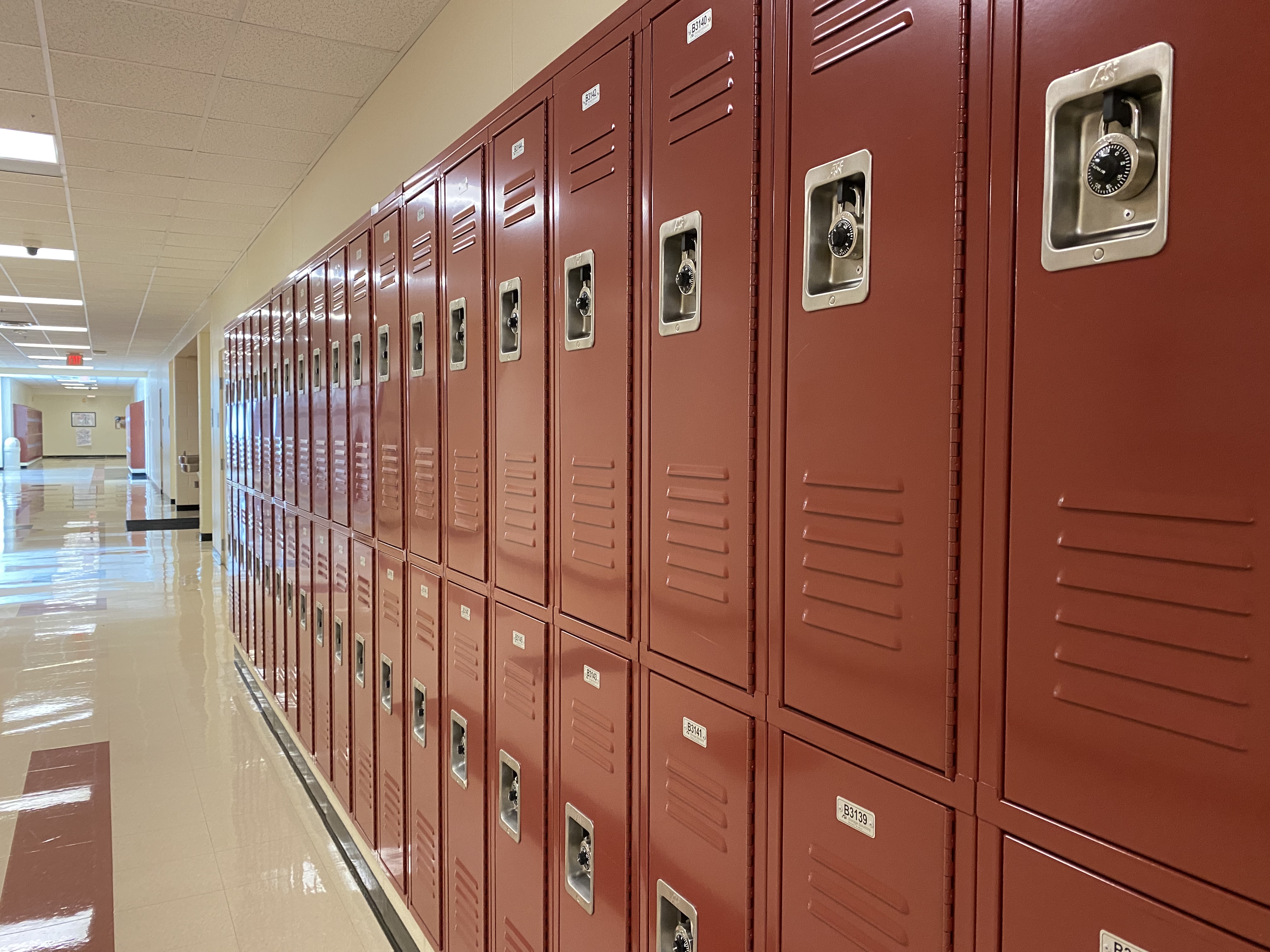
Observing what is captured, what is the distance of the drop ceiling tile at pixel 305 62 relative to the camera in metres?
3.35

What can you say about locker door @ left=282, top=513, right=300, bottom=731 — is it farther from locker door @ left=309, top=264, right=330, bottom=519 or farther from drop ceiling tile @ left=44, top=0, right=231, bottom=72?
drop ceiling tile @ left=44, top=0, right=231, bottom=72

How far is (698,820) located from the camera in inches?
60.3

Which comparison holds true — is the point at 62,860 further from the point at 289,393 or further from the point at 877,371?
the point at 877,371

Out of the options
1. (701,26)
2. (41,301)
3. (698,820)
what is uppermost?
(41,301)

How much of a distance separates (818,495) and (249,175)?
5.12 metres

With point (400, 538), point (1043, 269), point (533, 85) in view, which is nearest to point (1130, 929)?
point (1043, 269)

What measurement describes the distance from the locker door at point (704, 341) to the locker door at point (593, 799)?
26 cm

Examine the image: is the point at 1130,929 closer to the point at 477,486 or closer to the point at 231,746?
the point at 477,486

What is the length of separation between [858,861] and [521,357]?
1.44 meters

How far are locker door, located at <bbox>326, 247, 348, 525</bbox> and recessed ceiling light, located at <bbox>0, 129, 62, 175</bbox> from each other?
2.09m

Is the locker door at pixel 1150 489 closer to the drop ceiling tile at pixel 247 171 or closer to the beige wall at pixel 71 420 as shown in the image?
the drop ceiling tile at pixel 247 171

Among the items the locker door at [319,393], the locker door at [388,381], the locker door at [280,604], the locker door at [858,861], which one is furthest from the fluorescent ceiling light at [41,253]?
the locker door at [858,861]

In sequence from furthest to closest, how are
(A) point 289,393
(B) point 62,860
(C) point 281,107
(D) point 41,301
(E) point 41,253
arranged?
(D) point 41,301
(E) point 41,253
(A) point 289,393
(C) point 281,107
(B) point 62,860

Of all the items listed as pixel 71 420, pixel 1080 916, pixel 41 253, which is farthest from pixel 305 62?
pixel 71 420
